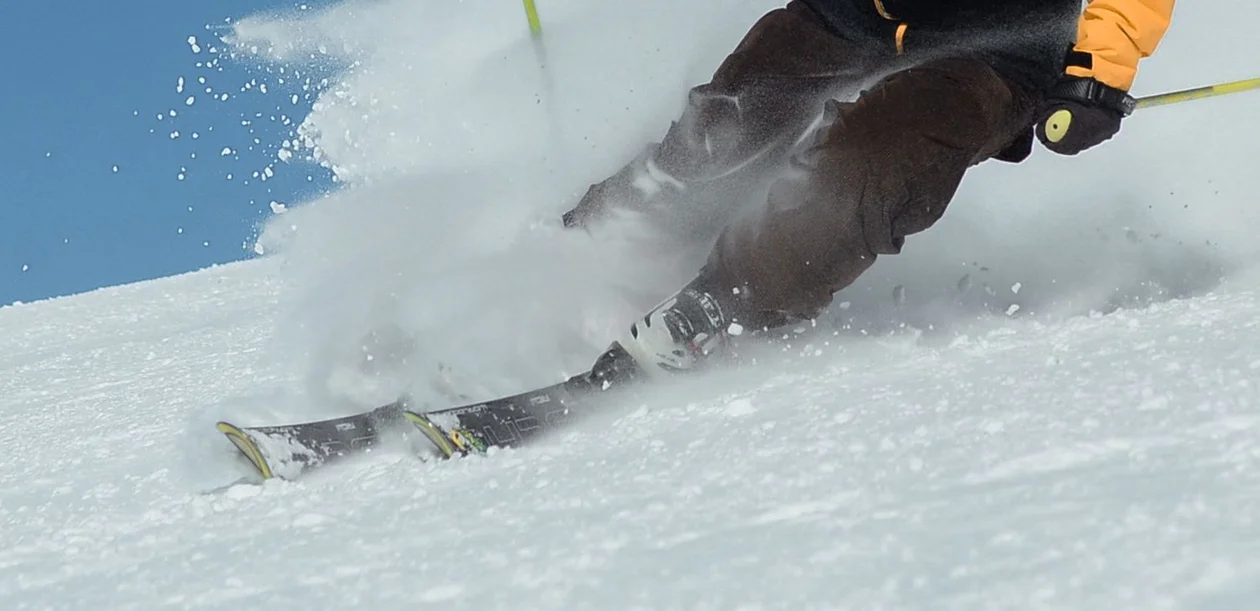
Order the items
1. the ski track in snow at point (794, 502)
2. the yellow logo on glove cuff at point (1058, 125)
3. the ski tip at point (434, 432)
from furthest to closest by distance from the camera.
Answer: the yellow logo on glove cuff at point (1058, 125)
the ski tip at point (434, 432)
the ski track in snow at point (794, 502)

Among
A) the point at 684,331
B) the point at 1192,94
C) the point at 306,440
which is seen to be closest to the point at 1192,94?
the point at 1192,94

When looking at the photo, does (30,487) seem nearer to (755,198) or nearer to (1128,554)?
(755,198)

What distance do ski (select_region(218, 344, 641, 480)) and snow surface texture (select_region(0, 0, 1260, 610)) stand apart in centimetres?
7

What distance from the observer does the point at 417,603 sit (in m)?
1.10

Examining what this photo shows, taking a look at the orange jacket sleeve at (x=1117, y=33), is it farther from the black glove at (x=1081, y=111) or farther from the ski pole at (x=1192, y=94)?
the ski pole at (x=1192, y=94)

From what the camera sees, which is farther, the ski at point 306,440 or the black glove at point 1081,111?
the black glove at point 1081,111

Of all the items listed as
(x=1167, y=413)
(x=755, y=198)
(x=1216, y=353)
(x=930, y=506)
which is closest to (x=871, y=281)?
(x=755, y=198)

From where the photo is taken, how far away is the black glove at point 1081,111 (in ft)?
7.13

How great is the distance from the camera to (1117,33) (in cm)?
217

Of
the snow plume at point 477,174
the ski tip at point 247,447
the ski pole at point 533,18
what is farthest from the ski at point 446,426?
the ski pole at point 533,18

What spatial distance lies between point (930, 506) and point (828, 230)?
1035 mm

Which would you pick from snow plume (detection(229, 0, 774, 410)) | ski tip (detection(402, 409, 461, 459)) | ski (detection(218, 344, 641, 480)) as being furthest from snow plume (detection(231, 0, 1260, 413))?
ski tip (detection(402, 409, 461, 459))

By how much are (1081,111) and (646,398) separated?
1030 mm

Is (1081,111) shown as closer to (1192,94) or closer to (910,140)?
(910,140)
